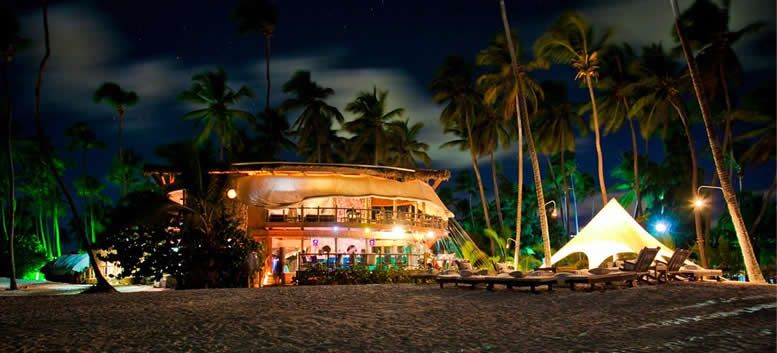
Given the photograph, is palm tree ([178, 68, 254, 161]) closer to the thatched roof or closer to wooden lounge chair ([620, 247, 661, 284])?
the thatched roof

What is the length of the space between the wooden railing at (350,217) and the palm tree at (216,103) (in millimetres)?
17876

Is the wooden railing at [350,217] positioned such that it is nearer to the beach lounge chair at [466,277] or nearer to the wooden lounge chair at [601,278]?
the beach lounge chair at [466,277]

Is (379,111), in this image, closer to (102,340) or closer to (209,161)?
(209,161)

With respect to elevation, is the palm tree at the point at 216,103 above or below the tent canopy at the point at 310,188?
above

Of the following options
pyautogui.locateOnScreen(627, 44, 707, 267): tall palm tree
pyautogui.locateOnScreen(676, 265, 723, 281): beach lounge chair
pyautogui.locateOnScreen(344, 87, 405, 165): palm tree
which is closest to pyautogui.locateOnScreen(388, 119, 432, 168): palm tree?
pyautogui.locateOnScreen(344, 87, 405, 165): palm tree

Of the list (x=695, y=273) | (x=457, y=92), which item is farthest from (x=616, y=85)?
(x=695, y=273)

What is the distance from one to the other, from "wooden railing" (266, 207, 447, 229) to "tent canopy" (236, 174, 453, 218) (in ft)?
2.91

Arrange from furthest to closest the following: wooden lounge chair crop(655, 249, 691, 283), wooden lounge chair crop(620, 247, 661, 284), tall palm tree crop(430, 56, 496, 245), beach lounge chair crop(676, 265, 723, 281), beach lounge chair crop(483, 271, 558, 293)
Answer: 1. tall palm tree crop(430, 56, 496, 245)
2. beach lounge chair crop(676, 265, 723, 281)
3. wooden lounge chair crop(655, 249, 691, 283)
4. wooden lounge chair crop(620, 247, 661, 284)
5. beach lounge chair crop(483, 271, 558, 293)

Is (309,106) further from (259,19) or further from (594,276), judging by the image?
(594,276)

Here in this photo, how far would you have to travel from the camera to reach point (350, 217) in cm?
2561

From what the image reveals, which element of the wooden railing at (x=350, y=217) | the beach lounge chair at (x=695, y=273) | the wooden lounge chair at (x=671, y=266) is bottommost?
the beach lounge chair at (x=695, y=273)

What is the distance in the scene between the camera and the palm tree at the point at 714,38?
30.7m

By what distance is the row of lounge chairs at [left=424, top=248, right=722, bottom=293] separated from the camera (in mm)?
14125

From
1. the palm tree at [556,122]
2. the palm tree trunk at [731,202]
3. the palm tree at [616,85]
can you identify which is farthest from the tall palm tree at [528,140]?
the palm tree at [556,122]
